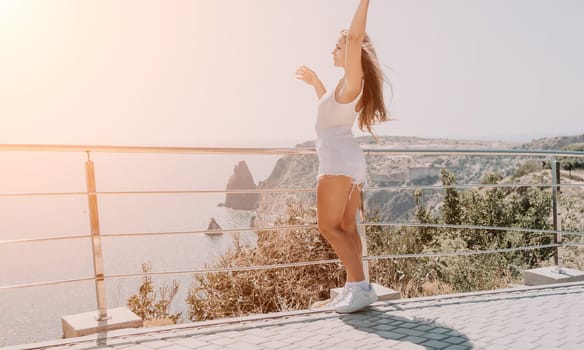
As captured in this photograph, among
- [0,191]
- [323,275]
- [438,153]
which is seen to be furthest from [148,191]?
[323,275]

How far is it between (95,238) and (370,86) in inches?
79.1

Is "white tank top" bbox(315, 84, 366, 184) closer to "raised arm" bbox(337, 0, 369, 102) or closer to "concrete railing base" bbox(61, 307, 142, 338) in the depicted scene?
"raised arm" bbox(337, 0, 369, 102)

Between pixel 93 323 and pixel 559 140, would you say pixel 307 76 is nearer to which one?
pixel 93 323

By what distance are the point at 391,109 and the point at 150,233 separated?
5.81 ft

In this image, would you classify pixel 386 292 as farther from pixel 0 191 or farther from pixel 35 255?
pixel 35 255

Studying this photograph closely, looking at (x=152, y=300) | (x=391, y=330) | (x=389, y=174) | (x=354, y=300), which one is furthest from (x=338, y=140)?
(x=389, y=174)

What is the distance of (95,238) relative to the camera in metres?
3.62

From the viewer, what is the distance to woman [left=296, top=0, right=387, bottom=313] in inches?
142

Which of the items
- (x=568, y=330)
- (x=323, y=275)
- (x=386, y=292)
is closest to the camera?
(x=568, y=330)

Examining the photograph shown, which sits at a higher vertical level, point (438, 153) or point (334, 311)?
point (438, 153)

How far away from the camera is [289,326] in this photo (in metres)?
3.57

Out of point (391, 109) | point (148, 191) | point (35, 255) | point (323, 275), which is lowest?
point (35, 255)

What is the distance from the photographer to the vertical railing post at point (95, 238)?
142 inches

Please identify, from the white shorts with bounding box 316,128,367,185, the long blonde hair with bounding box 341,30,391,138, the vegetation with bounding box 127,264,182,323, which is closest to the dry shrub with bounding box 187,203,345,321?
the vegetation with bounding box 127,264,182,323
